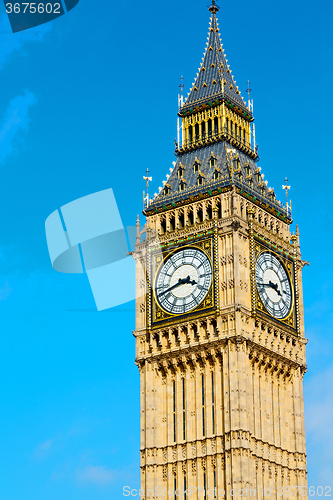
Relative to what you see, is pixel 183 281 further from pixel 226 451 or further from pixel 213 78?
pixel 213 78

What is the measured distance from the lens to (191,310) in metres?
76.2

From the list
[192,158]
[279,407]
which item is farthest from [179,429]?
[192,158]

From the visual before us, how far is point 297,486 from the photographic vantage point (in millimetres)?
75562

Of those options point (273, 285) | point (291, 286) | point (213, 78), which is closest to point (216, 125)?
point (213, 78)

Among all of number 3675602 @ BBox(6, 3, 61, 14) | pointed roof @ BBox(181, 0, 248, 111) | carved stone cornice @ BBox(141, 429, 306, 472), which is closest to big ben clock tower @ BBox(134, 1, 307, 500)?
carved stone cornice @ BBox(141, 429, 306, 472)

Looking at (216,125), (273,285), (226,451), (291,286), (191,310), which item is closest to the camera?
(226,451)

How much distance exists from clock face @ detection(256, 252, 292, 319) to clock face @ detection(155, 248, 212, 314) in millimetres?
3827

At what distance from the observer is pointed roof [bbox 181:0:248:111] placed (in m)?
85.4

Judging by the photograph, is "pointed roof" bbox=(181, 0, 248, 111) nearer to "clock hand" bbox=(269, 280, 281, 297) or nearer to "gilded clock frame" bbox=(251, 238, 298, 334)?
"gilded clock frame" bbox=(251, 238, 298, 334)

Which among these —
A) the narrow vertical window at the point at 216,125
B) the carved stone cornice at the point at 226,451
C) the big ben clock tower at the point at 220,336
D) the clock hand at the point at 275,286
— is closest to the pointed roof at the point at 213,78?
the narrow vertical window at the point at 216,125

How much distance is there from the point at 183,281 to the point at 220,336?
5.08 metres

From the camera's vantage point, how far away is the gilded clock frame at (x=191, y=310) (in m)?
75.7

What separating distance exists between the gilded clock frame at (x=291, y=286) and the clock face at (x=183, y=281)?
3269 mm

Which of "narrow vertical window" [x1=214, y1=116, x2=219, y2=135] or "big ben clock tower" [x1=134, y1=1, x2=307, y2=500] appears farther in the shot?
"narrow vertical window" [x1=214, y1=116, x2=219, y2=135]
